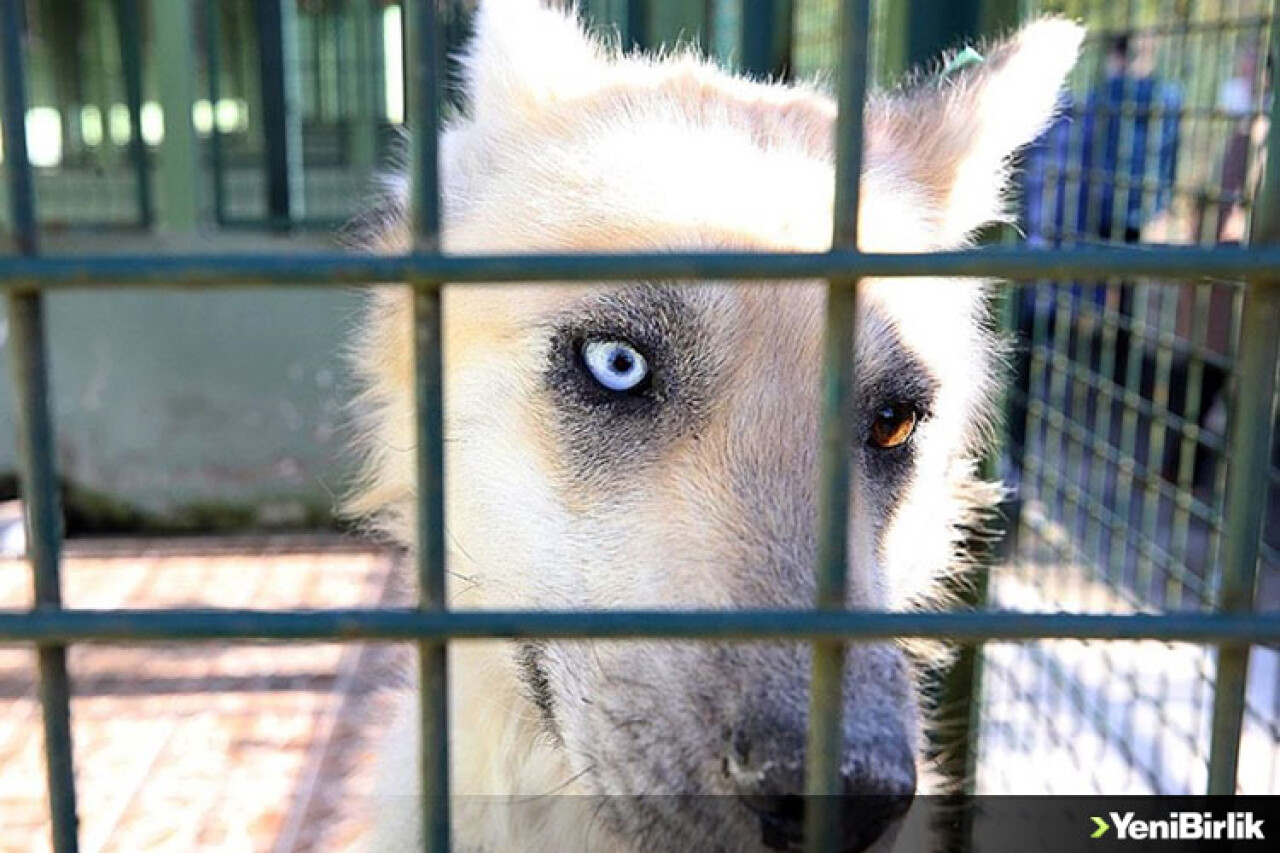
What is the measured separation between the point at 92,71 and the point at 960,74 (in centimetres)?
1350

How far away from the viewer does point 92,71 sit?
1406cm

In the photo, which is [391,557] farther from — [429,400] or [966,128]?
[429,400]

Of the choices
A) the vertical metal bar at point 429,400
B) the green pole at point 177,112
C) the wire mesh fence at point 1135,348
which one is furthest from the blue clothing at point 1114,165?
the green pole at point 177,112

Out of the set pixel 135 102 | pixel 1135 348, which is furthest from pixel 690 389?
pixel 135 102

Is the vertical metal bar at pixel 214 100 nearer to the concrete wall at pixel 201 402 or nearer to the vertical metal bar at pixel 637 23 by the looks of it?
the concrete wall at pixel 201 402

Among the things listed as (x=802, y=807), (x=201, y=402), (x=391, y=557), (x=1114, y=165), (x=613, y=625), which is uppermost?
(x=1114, y=165)

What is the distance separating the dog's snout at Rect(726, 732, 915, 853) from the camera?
138cm

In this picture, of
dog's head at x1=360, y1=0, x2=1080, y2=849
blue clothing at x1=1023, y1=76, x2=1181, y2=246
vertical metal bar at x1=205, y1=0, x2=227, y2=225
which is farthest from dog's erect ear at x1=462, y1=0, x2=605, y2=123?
vertical metal bar at x1=205, y1=0, x2=227, y2=225

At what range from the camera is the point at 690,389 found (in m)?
1.87

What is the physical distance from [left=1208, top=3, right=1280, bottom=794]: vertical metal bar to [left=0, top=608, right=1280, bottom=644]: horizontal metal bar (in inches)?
1.6

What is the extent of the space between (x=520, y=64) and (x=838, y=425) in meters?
1.46

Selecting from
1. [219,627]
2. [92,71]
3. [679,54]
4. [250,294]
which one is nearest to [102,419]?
[250,294]

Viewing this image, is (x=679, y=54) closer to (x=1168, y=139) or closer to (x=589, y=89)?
(x=589, y=89)

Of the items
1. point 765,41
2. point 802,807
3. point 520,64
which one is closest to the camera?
point 802,807
